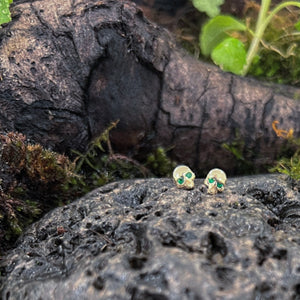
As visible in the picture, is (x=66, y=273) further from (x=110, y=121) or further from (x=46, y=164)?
(x=110, y=121)

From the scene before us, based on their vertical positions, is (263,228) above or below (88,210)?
above

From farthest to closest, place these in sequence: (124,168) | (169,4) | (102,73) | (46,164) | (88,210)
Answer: (169,4) < (124,168) < (102,73) < (46,164) < (88,210)

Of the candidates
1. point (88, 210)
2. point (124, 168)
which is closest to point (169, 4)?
point (124, 168)

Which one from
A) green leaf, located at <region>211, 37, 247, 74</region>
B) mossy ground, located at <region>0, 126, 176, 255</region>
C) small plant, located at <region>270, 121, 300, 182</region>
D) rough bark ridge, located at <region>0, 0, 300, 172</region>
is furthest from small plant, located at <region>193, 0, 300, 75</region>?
mossy ground, located at <region>0, 126, 176, 255</region>

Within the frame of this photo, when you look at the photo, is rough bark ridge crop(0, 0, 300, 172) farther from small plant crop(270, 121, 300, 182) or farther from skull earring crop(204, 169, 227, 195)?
skull earring crop(204, 169, 227, 195)

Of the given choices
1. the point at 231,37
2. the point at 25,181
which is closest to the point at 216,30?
the point at 231,37

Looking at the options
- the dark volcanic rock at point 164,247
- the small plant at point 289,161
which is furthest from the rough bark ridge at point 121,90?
the dark volcanic rock at point 164,247

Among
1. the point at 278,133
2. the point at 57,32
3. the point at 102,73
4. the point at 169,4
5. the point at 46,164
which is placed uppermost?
the point at 169,4
